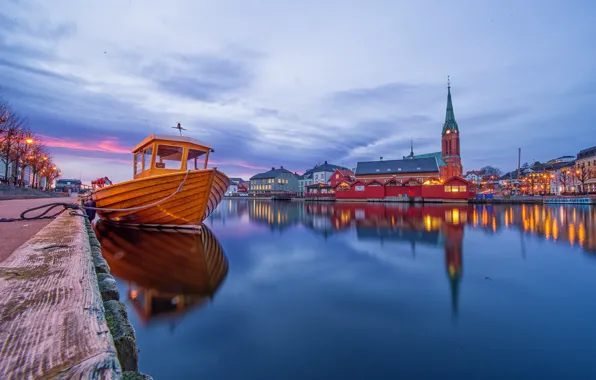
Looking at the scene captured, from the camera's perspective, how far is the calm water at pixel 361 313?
2709mm

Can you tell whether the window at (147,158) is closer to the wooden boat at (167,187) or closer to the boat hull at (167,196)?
the wooden boat at (167,187)

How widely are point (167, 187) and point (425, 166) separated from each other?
179 feet

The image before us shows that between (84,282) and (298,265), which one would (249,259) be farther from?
(84,282)

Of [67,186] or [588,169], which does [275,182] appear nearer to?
[67,186]

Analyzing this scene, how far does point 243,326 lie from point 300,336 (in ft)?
2.57

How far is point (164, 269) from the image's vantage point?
5738 millimetres

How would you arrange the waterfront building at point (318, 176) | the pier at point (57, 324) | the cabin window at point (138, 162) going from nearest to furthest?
the pier at point (57, 324) < the cabin window at point (138, 162) < the waterfront building at point (318, 176)

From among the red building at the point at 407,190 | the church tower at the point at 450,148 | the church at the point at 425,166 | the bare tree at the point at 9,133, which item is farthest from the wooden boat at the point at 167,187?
the church tower at the point at 450,148

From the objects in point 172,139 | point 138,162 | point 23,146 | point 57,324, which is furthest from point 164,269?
point 23,146

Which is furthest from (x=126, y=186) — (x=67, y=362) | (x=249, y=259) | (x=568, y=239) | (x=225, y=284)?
(x=568, y=239)

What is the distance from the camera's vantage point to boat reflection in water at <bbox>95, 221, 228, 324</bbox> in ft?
13.5

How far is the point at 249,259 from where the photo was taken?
7270 mm

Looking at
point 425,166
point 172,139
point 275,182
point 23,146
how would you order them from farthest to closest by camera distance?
1. point 275,182
2. point 425,166
3. point 23,146
4. point 172,139

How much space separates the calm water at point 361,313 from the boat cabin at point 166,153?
3444 millimetres
